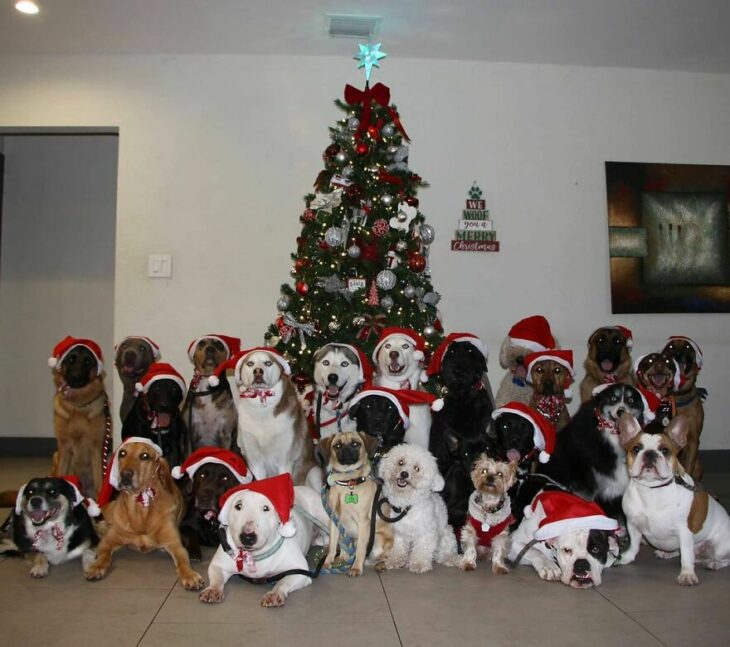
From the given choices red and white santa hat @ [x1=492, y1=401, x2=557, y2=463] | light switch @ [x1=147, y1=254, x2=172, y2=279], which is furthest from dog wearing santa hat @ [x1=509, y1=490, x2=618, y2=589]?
light switch @ [x1=147, y1=254, x2=172, y2=279]

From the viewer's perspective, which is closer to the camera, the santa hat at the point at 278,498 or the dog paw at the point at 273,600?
the dog paw at the point at 273,600

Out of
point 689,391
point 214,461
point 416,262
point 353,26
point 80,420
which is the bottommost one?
point 214,461

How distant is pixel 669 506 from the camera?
10.4 feet

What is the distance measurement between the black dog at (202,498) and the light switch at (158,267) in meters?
2.93

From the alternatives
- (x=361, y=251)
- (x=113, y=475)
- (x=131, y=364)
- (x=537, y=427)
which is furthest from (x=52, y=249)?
(x=537, y=427)

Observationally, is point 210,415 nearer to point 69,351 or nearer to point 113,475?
point 69,351

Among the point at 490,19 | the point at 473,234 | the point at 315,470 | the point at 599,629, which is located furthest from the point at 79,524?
the point at 490,19

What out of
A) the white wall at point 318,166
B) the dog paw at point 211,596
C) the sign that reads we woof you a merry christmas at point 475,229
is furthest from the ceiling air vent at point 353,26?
the dog paw at point 211,596

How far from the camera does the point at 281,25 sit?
574 cm

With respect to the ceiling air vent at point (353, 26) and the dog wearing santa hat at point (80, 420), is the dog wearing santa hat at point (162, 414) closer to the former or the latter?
the dog wearing santa hat at point (80, 420)

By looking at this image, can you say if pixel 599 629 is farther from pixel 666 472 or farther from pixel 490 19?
pixel 490 19

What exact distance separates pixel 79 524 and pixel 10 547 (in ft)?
1.49

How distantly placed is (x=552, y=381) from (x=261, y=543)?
2491 millimetres

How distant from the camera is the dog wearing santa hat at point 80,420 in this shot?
4.48 metres
